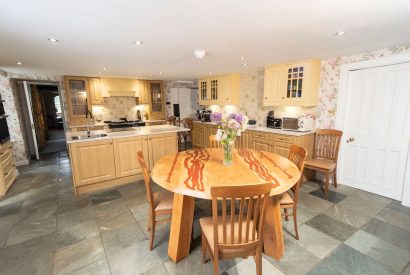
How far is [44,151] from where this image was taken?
5.85 metres

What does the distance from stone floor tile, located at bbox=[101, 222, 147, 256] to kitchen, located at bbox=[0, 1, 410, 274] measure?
15 millimetres

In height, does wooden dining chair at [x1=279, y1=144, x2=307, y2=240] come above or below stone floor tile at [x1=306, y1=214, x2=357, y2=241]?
above

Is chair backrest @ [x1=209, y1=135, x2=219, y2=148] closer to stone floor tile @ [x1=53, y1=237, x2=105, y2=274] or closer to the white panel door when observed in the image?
stone floor tile @ [x1=53, y1=237, x2=105, y2=274]

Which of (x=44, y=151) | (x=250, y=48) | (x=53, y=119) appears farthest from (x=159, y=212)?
(x=53, y=119)

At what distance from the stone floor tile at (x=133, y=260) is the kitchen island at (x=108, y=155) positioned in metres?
1.71

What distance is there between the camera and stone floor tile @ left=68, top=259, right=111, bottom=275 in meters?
1.73

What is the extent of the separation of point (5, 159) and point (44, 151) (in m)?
2.75

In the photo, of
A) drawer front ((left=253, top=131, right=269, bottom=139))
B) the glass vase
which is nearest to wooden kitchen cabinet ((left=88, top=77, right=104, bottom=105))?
drawer front ((left=253, top=131, right=269, bottom=139))

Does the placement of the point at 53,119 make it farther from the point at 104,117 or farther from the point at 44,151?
the point at 104,117

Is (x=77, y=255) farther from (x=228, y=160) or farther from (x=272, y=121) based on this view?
(x=272, y=121)

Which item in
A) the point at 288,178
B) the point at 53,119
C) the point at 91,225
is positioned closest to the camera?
the point at 288,178

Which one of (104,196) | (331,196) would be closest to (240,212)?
(331,196)

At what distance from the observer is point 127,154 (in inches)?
140

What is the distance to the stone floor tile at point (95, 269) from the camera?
173 cm
